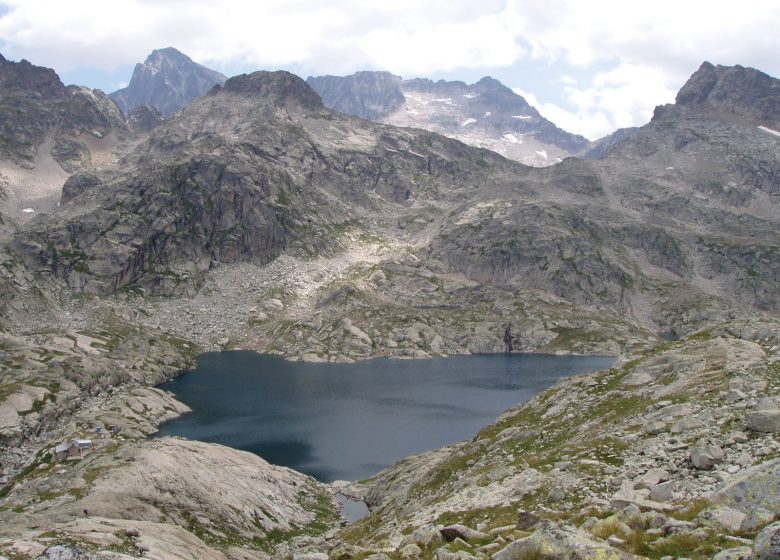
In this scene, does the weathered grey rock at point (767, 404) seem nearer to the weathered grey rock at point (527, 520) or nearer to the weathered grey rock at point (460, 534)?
the weathered grey rock at point (527, 520)

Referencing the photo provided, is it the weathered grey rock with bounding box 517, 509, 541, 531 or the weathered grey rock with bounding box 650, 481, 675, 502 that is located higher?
the weathered grey rock with bounding box 650, 481, 675, 502

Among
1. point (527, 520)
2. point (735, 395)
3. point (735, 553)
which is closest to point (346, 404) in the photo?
point (735, 395)

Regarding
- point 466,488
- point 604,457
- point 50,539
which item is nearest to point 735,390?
point 604,457

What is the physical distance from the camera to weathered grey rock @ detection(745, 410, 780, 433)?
29641 millimetres

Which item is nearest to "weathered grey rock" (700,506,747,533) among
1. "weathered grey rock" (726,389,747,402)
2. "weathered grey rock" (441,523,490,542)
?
"weathered grey rock" (441,523,490,542)

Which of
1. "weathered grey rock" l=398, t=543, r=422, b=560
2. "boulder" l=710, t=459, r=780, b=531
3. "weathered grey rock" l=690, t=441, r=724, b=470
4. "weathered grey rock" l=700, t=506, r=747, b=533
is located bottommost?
"weathered grey rock" l=398, t=543, r=422, b=560

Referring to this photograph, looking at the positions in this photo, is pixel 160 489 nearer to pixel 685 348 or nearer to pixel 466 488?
A: pixel 466 488

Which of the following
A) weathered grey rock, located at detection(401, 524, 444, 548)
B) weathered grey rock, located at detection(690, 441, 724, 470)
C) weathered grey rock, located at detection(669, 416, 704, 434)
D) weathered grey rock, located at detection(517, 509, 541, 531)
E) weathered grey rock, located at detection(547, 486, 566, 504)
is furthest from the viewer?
weathered grey rock, located at detection(669, 416, 704, 434)

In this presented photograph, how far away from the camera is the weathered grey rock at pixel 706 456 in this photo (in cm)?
2778

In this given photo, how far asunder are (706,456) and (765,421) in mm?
4737

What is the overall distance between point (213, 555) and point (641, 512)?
3576cm

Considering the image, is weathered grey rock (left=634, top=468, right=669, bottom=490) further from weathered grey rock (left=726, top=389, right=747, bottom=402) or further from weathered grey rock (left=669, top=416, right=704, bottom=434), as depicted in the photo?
weathered grey rock (left=726, top=389, right=747, bottom=402)

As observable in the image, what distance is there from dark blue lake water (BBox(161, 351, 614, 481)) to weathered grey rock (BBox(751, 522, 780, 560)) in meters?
83.2

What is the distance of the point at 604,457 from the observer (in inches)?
1449
